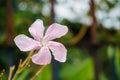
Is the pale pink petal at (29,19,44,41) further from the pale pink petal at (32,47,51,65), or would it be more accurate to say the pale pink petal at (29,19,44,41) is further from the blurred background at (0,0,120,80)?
the blurred background at (0,0,120,80)

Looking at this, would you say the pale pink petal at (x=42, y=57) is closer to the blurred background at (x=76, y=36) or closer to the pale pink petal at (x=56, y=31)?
the pale pink petal at (x=56, y=31)

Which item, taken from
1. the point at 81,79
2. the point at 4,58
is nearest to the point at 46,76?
the point at 81,79

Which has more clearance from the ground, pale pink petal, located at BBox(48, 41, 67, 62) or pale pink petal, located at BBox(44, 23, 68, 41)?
pale pink petal, located at BBox(44, 23, 68, 41)

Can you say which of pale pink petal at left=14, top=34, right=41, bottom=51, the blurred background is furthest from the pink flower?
the blurred background

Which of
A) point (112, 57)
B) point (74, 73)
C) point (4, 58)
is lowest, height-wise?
point (4, 58)

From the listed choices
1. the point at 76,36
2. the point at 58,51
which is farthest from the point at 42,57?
the point at 76,36

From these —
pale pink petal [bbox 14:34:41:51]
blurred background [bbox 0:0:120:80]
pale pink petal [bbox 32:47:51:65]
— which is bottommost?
blurred background [bbox 0:0:120:80]

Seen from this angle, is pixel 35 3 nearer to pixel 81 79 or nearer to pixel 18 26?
pixel 18 26

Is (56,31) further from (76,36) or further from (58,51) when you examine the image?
(76,36)
